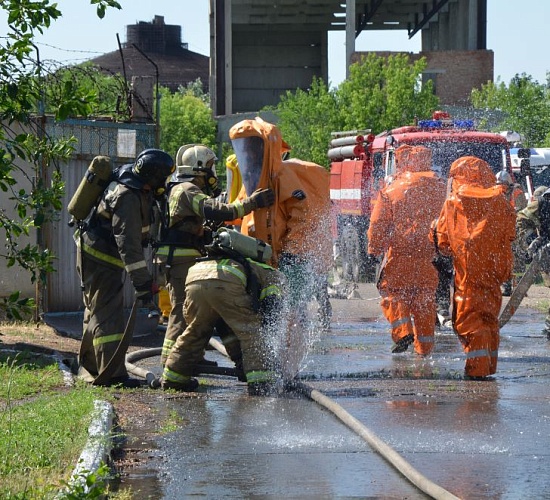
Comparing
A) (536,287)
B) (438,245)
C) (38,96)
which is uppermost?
(38,96)

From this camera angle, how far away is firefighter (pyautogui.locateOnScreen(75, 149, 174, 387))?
9336 mm

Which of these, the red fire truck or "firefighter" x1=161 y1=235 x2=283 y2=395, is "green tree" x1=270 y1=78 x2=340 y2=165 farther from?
"firefighter" x1=161 y1=235 x2=283 y2=395

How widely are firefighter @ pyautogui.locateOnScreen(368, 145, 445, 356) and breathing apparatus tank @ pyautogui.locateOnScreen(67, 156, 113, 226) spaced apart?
323 centimetres

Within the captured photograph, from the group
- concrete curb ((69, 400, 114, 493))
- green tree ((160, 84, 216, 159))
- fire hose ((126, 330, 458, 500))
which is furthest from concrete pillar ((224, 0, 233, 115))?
concrete curb ((69, 400, 114, 493))

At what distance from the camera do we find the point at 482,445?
7.20 m

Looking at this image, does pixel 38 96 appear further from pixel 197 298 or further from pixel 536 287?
pixel 536 287

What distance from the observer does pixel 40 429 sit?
6.97 meters

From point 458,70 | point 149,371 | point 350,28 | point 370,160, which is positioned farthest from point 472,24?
point 149,371

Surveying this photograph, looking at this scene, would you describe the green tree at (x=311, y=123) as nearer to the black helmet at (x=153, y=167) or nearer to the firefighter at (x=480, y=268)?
the firefighter at (x=480, y=268)

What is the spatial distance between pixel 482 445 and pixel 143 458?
190 centimetres

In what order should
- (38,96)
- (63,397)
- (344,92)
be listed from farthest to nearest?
(344,92), (63,397), (38,96)

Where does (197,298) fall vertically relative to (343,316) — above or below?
above

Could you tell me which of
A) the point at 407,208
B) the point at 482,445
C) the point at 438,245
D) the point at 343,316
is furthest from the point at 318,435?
the point at 343,316

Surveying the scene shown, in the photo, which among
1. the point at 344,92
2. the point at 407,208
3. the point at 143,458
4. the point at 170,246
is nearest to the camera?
the point at 143,458
